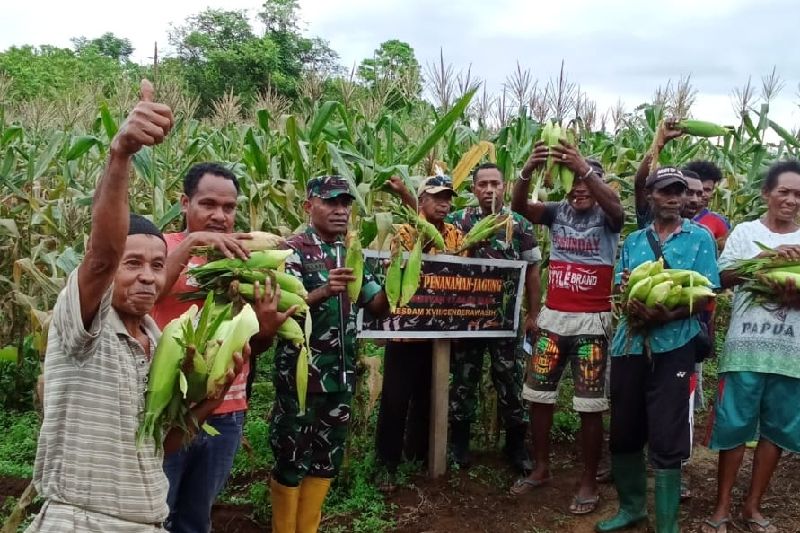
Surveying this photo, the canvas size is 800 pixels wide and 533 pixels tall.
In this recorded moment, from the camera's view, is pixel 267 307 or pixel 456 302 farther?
pixel 456 302

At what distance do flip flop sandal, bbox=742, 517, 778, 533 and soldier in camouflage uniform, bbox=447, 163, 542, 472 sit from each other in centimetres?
124

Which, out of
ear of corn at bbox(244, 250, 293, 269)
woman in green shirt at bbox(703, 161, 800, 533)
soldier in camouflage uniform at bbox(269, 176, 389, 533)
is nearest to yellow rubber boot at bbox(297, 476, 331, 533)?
soldier in camouflage uniform at bbox(269, 176, 389, 533)

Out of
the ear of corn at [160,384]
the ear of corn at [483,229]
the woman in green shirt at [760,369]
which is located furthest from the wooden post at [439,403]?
the ear of corn at [160,384]

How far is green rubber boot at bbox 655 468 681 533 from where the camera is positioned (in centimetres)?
352

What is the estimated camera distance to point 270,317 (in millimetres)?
2305

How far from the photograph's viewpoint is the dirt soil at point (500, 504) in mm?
3709

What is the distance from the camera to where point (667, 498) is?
3520 mm

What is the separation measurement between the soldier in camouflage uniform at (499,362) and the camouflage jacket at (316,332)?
1273 mm

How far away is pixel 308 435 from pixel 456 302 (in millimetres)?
→ 1247

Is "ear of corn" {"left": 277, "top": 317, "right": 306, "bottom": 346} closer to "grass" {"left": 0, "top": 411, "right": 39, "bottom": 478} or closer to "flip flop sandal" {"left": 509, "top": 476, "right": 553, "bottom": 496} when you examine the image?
"flip flop sandal" {"left": 509, "top": 476, "right": 553, "bottom": 496}

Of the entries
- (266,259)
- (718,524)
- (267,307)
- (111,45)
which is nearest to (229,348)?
(267,307)

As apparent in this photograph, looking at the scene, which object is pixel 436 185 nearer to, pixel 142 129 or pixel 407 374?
pixel 407 374

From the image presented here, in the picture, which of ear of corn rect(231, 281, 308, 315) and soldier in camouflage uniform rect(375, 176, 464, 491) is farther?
soldier in camouflage uniform rect(375, 176, 464, 491)

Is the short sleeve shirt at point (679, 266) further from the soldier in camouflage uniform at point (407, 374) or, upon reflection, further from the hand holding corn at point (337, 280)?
the hand holding corn at point (337, 280)
